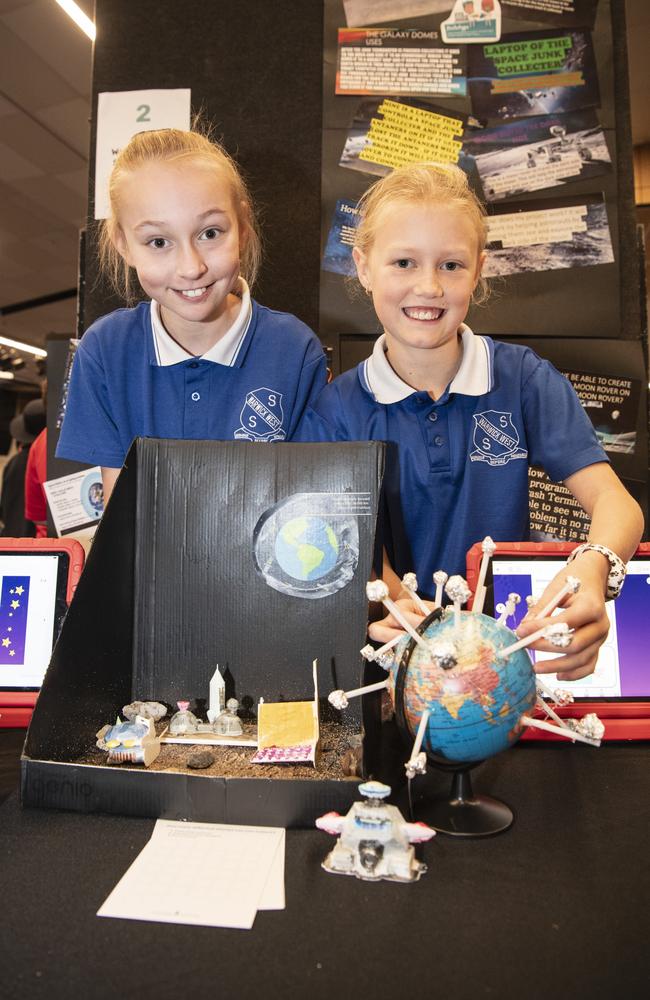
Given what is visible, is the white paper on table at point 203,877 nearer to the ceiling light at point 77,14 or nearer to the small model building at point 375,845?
the small model building at point 375,845

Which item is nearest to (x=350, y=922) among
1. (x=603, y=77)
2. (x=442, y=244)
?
(x=442, y=244)

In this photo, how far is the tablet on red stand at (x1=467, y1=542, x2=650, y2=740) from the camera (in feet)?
3.12

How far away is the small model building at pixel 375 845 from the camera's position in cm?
60

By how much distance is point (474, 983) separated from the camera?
0.48m

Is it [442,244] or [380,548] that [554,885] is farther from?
[442,244]

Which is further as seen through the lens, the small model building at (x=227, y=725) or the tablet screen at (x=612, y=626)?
the tablet screen at (x=612, y=626)

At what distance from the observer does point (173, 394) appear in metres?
1.27

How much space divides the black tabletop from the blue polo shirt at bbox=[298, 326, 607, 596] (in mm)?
504

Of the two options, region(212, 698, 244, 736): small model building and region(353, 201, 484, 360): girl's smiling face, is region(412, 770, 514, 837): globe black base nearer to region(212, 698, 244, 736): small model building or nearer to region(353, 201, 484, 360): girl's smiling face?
region(212, 698, 244, 736): small model building

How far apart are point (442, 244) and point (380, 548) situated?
49 cm

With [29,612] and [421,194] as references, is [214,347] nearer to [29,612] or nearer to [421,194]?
[421,194]

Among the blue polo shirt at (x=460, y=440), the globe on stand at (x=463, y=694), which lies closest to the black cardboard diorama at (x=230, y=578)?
the globe on stand at (x=463, y=694)

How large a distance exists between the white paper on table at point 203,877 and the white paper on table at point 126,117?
1.61 meters

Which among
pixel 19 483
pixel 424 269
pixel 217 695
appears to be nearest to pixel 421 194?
pixel 424 269
